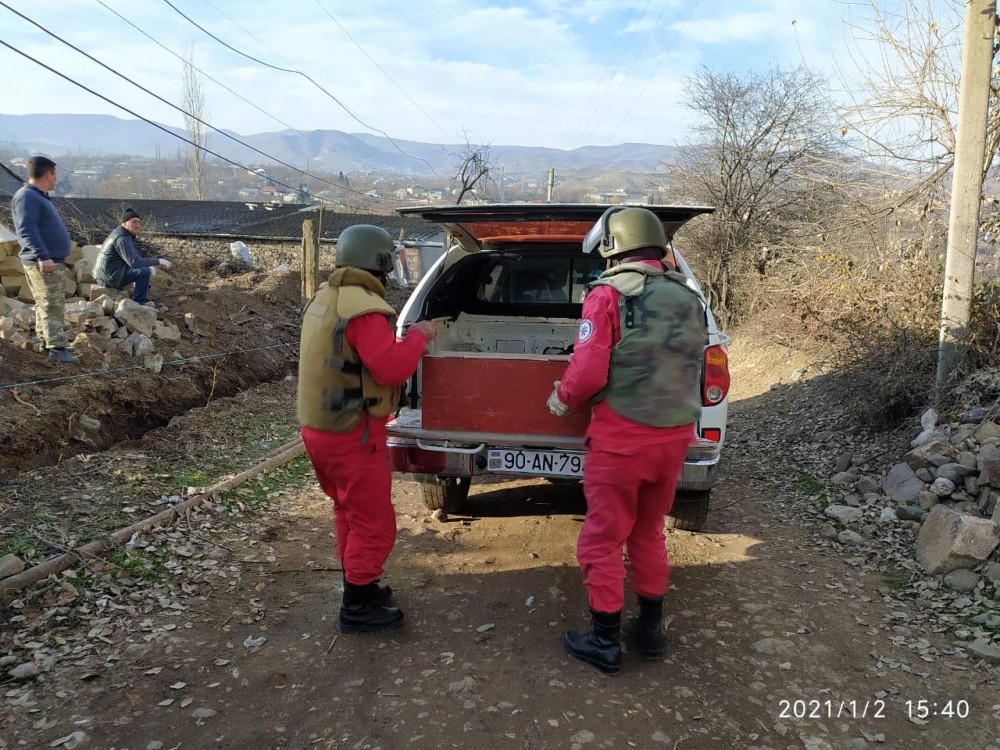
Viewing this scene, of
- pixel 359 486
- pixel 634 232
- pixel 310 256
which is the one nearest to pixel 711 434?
pixel 634 232

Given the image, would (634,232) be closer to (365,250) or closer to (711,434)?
(365,250)

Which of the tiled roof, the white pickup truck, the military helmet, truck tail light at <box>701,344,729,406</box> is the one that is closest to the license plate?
the white pickup truck

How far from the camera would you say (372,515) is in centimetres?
331

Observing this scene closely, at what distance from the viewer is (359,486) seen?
3.26m

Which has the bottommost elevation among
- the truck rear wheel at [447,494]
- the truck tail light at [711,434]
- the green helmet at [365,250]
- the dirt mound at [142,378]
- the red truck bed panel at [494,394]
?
the truck rear wheel at [447,494]

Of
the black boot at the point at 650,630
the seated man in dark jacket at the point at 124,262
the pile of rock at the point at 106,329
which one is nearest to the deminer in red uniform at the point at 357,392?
the black boot at the point at 650,630

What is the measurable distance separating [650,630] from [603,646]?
10.4 inches

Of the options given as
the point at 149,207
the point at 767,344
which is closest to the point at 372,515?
the point at 767,344

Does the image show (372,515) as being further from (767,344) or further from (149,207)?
(149,207)

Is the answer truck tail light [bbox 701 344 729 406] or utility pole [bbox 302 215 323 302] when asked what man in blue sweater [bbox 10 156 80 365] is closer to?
utility pole [bbox 302 215 323 302]

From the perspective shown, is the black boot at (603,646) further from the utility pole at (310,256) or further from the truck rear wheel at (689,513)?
the utility pole at (310,256)

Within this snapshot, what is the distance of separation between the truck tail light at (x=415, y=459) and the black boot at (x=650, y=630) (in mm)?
1353
